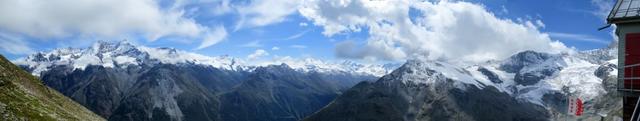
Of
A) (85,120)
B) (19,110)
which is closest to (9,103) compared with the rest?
(19,110)

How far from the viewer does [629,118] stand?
2089 centimetres

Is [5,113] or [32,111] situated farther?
[32,111]

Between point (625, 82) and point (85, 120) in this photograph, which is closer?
point (625, 82)

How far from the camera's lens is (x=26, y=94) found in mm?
91875

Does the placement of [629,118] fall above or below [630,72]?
below

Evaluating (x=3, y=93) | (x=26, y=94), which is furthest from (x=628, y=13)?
(x=26, y=94)

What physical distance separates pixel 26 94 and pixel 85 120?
11.8m

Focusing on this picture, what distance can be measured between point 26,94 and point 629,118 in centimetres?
8776

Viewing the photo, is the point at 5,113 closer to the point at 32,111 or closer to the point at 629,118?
the point at 32,111

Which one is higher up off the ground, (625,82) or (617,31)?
(617,31)

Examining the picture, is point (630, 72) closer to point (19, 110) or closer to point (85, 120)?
point (19, 110)

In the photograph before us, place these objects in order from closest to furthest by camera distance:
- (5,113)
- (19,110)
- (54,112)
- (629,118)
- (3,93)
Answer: (629,118), (5,113), (19,110), (3,93), (54,112)

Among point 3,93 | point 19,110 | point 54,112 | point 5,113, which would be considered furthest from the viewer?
point 54,112

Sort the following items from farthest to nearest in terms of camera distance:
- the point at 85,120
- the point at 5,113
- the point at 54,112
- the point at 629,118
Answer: the point at 85,120
the point at 54,112
the point at 5,113
the point at 629,118
